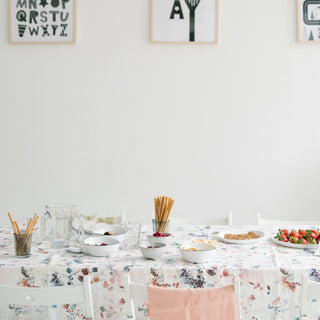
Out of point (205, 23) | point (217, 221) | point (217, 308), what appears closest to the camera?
point (217, 308)

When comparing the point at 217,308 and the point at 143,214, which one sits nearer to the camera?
the point at 217,308

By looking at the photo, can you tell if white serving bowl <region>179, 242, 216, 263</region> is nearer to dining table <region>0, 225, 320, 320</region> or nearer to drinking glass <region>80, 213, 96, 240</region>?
dining table <region>0, 225, 320, 320</region>

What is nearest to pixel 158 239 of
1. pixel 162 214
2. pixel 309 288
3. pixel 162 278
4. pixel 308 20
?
pixel 162 214

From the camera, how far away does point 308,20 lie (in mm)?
3102

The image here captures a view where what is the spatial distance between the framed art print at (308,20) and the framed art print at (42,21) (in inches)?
59.5

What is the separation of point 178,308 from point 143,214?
1.86 meters

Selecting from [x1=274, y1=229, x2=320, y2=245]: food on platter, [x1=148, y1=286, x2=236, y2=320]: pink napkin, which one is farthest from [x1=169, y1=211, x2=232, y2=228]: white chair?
[x1=148, y1=286, x2=236, y2=320]: pink napkin

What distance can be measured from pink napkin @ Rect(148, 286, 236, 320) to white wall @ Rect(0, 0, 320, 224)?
1.84 m

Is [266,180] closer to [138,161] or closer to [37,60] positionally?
[138,161]

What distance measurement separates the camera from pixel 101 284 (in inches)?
64.7

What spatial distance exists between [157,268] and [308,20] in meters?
2.18

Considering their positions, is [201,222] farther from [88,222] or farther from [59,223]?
[59,223]

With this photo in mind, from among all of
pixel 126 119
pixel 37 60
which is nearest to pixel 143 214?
pixel 126 119

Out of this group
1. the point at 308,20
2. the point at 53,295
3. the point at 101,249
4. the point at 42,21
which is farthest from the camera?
the point at 42,21
